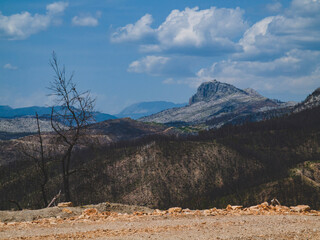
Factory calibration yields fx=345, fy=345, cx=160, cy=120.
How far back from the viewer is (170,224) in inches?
792

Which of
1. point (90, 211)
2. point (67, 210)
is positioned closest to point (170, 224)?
point (90, 211)

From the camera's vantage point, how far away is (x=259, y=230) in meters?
18.8

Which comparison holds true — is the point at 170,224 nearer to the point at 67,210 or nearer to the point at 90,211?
the point at 90,211

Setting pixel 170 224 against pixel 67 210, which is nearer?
pixel 170 224

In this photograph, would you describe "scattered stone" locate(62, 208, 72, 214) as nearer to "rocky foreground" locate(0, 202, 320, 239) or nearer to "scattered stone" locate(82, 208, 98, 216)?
"rocky foreground" locate(0, 202, 320, 239)

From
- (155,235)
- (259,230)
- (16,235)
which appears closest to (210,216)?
(259,230)

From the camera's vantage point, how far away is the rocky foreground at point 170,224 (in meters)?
17.9

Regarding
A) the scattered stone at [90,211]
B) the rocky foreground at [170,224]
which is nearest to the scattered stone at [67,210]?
the rocky foreground at [170,224]

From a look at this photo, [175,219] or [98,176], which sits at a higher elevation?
[98,176]

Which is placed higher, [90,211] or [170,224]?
[90,211]

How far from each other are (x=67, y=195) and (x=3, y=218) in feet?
31.1

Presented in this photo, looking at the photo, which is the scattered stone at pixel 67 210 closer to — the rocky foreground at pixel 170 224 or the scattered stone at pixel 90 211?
the rocky foreground at pixel 170 224

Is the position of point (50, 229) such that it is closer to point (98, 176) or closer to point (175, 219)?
point (175, 219)

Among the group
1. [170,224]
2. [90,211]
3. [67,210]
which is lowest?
[170,224]
